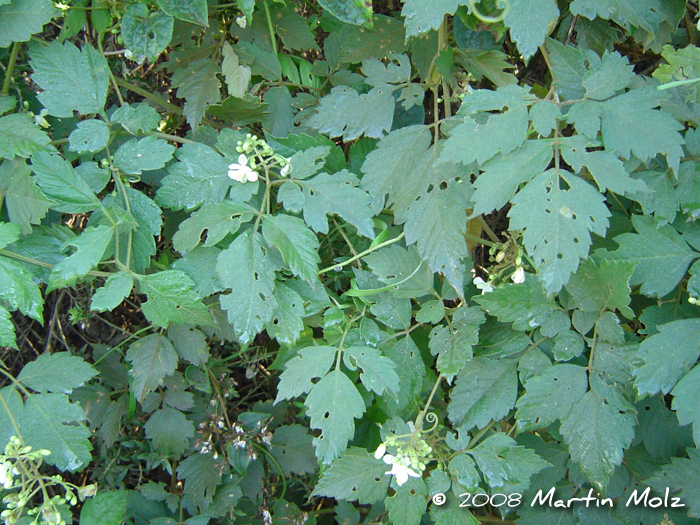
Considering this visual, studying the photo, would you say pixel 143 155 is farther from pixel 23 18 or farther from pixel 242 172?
pixel 23 18

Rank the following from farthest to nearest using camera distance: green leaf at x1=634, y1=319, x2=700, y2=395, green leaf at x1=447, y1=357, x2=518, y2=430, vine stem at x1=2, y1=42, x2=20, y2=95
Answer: vine stem at x1=2, y1=42, x2=20, y2=95 → green leaf at x1=447, y1=357, x2=518, y2=430 → green leaf at x1=634, y1=319, x2=700, y2=395

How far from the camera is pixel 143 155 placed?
4.27 ft

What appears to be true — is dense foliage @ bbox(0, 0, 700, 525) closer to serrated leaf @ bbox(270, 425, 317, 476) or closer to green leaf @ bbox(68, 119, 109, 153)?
green leaf @ bbox(68, 119, 109, 153)

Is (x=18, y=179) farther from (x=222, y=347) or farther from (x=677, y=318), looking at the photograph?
(x=677, y=318)

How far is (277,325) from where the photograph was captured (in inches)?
48.2

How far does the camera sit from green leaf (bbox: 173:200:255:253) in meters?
1.15

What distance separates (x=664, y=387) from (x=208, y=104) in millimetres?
1481

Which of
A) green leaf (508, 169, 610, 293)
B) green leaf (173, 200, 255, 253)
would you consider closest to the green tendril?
green leaf (508, 169, 610, 293)

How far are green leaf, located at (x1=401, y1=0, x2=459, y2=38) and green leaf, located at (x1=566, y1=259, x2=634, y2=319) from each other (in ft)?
2.25

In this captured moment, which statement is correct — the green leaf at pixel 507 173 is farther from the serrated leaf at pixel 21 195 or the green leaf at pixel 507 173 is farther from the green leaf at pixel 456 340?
the serrated leaf at pixel 21 195

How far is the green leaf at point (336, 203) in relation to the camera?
1196 millimetres

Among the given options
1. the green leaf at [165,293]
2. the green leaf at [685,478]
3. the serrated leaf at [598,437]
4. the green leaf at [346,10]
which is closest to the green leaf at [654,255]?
the serrated leaf at [598,437]

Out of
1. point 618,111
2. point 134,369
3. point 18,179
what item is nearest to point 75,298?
point 134,369

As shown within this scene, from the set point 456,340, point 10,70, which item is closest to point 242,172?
point 456,340
